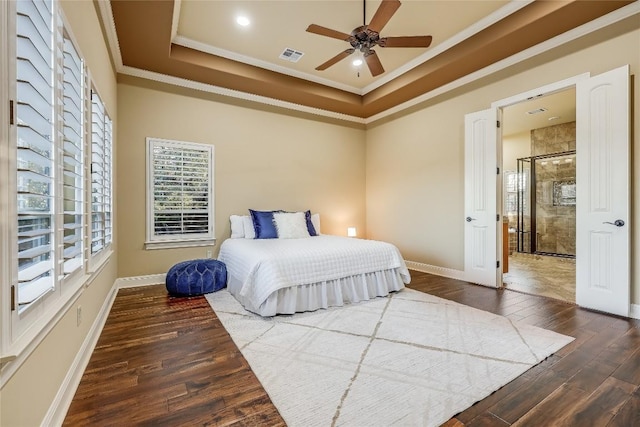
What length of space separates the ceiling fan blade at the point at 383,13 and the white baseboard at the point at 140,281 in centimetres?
414

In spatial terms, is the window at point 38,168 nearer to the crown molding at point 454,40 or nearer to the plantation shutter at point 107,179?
the plantation shutter at point 107,179

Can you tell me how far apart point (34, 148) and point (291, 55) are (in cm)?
370

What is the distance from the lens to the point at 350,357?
225 centimetres

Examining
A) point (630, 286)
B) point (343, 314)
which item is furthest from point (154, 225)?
point (630, 286)

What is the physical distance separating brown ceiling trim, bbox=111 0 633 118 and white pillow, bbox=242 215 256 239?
6.85 ft

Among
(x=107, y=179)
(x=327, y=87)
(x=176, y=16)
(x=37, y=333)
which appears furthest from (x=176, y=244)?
(x=327, y=87)

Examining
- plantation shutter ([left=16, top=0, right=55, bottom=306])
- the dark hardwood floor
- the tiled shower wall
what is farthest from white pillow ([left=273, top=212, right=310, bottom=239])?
the tiled shower wall

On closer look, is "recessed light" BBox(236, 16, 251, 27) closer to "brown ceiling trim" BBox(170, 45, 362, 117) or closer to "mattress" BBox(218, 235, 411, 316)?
"brown ceiling trim" BBox(170, 45, 362, 117)

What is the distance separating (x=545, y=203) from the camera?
7559 millimetres

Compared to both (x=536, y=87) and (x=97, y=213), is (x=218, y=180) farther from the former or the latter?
(x=536, y=87)

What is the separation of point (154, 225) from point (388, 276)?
10.9 ft

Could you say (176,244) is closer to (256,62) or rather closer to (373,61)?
(256,62)

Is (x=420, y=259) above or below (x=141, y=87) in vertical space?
below

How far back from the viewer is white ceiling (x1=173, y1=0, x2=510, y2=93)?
3344 millimetres
